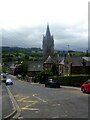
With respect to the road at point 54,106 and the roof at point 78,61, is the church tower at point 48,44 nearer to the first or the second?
the roof at point 78,61

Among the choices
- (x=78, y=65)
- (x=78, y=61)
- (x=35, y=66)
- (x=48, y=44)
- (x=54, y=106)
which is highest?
(x=48, y=44)

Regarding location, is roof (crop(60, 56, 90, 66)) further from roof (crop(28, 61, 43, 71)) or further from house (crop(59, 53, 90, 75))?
roof (crop(28, 61, 43, 71))

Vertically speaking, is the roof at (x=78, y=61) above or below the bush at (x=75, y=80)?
above

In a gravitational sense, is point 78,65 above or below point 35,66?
above

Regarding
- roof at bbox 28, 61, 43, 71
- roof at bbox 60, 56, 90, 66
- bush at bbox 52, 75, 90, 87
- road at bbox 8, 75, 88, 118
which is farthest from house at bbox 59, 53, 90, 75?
roof at bbox 28, 61, 43, 71

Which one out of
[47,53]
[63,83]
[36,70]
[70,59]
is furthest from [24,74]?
[63,83]

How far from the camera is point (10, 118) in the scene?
16.1 metres

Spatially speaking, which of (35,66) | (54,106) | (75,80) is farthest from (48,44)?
(54,106)

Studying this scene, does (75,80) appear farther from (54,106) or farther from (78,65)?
(54,106)

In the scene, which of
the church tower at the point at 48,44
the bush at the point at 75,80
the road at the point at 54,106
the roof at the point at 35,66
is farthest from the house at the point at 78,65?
the church tower at the point at 48,44

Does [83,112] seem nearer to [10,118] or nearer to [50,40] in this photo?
[10,118]

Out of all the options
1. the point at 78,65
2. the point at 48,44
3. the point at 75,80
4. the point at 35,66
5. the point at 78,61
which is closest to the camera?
the point at 75,80

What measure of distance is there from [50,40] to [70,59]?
270 feet

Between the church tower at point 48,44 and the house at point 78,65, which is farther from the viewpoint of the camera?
the church tower at point 48,44
